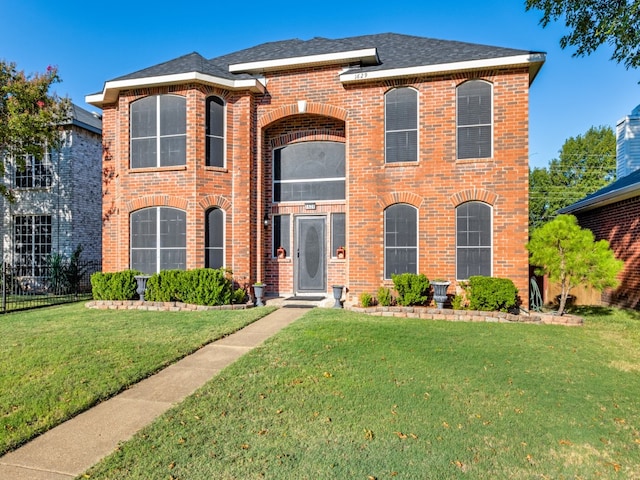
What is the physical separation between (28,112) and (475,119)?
13.7 m

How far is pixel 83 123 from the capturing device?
14.3m

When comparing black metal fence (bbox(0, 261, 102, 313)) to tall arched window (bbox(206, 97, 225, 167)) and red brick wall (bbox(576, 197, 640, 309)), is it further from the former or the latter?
red brick wall (bbox(576, 197, 640, 309))

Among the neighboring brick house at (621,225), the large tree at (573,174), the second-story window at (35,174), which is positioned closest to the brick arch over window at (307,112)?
the neighboring brick house at (621,225)

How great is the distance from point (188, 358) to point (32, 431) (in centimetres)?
225

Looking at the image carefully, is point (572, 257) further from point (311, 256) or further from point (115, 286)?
point (115, 286)

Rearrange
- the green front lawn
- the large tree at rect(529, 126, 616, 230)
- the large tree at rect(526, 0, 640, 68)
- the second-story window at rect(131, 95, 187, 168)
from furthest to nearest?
the large tree at rect(529, 126, 616, 230) → the second-story window at rect(131, 95, 187, 168) → the large tree at rect(526, 0, 640, 68) → the green front lawn

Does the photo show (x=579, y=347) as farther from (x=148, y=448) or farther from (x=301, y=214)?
(x=301, y=214)

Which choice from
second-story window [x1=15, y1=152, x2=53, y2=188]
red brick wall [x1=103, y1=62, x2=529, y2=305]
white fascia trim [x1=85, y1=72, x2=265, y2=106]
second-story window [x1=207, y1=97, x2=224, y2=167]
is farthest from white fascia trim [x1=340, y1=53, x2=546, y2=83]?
second-story window [x1=15, y1=152, x2=53, y2=188]

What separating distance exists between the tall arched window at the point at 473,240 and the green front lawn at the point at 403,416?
10.5 ft

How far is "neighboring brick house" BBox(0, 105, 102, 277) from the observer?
552 inches

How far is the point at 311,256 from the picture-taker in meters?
11.3

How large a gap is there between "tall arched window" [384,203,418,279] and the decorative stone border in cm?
384

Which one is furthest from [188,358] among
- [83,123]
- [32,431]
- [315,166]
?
[83,123]

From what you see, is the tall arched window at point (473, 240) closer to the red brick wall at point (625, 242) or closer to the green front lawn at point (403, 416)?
the green front lawn at point (403, 416)
